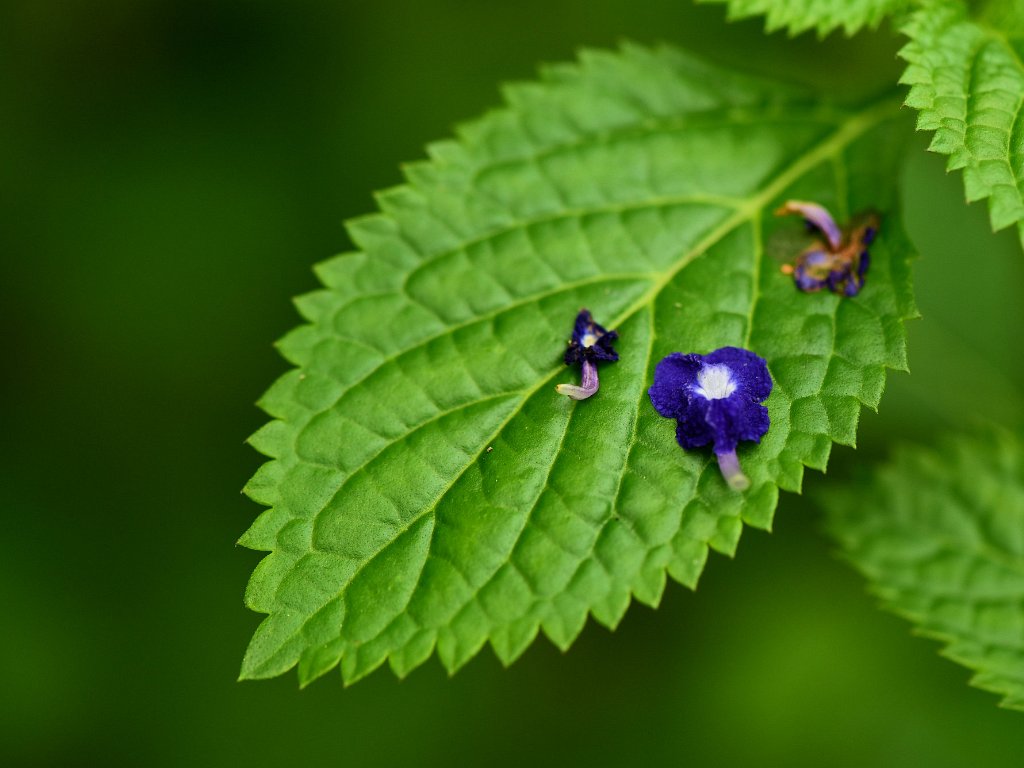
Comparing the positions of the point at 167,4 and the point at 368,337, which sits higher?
the point at 167,4

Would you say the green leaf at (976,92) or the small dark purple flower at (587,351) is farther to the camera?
the small dark purple flower at (587,351)

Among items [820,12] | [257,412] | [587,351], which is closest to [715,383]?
[587,351]

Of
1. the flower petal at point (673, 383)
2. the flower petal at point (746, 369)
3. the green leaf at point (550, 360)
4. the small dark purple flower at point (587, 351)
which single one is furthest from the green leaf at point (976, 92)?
the small dark purple flower at point (587, 351)

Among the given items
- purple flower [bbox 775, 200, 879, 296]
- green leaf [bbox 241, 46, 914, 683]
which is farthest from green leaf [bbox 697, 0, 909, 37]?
purple flower [bbox 775, 200, 879, 296]

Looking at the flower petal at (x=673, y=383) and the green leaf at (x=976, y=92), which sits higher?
the green leaf at (x=976, y=92)

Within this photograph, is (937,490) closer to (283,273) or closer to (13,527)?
(283,273)

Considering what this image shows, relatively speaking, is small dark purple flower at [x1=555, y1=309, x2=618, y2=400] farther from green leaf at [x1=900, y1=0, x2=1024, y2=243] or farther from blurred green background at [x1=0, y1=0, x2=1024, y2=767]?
blurred green background at [x1=0, y1=0, x2=1024, y2=767]

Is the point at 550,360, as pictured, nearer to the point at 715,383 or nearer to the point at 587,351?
the point at 587,351

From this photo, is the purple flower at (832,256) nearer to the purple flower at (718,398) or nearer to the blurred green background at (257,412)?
the purple flower at (718,398)

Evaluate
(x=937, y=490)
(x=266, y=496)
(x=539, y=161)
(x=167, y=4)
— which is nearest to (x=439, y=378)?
(x=266, y=496)
